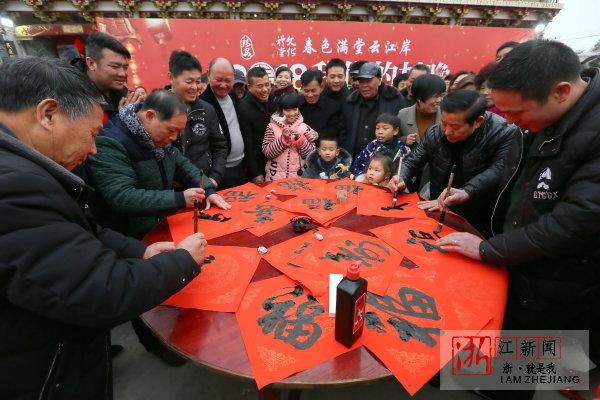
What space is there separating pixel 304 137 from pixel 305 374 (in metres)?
2.60

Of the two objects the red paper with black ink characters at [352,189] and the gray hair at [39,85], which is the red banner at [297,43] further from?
the gray hair at [39,85]

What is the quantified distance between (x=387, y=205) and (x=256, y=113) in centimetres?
200

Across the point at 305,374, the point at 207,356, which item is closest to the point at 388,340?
the point at 305,374

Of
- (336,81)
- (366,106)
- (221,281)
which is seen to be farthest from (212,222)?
(336,81)

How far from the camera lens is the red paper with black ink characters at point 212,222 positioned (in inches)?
68.7

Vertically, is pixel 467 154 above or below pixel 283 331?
above

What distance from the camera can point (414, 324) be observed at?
1097 millimetres

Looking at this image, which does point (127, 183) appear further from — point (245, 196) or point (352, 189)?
point (352, 189)

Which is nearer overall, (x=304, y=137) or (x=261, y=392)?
(x=261, y=392)

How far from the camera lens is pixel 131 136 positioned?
1820 mm

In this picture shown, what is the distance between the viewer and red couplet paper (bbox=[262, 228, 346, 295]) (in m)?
1.28

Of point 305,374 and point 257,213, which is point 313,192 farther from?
point 305,374

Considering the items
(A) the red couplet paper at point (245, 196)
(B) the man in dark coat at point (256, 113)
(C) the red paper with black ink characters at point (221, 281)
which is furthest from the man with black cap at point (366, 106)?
(C) the red paper with black ink characters at point (221, 281)

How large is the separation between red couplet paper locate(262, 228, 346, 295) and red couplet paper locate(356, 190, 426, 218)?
0.41m
